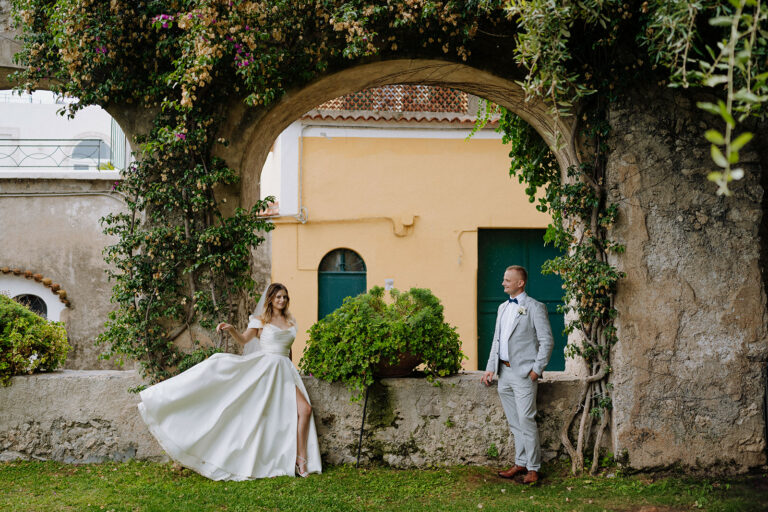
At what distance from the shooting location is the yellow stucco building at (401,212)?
12.1 m

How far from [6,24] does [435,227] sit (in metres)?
8.07

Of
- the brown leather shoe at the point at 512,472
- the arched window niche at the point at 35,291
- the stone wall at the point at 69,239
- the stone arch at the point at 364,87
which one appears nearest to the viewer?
the brown leather shoe at the point at 512,472

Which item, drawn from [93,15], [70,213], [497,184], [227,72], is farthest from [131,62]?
[497,184]

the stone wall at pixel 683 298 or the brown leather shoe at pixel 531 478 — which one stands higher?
the stone wall at pixel 683 298

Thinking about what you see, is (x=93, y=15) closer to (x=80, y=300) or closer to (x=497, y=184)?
(x=80, y=300)

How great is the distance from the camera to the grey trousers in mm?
4863

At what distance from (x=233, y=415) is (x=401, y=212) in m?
7.75

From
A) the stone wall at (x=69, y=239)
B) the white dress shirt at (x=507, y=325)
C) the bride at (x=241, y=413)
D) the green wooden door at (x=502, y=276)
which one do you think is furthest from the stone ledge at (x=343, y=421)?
the green wooden door at (x=502, y=276)

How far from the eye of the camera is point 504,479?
4.95 metres

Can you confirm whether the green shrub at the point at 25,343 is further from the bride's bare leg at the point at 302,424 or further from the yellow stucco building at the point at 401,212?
the yellow stucco building at the point at 401,212

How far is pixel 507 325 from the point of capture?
510 cm

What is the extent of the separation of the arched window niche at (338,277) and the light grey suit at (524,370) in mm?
7257

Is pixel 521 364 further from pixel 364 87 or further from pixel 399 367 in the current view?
pixel 364 87

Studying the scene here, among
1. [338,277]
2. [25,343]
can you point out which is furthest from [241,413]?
[338,277]
